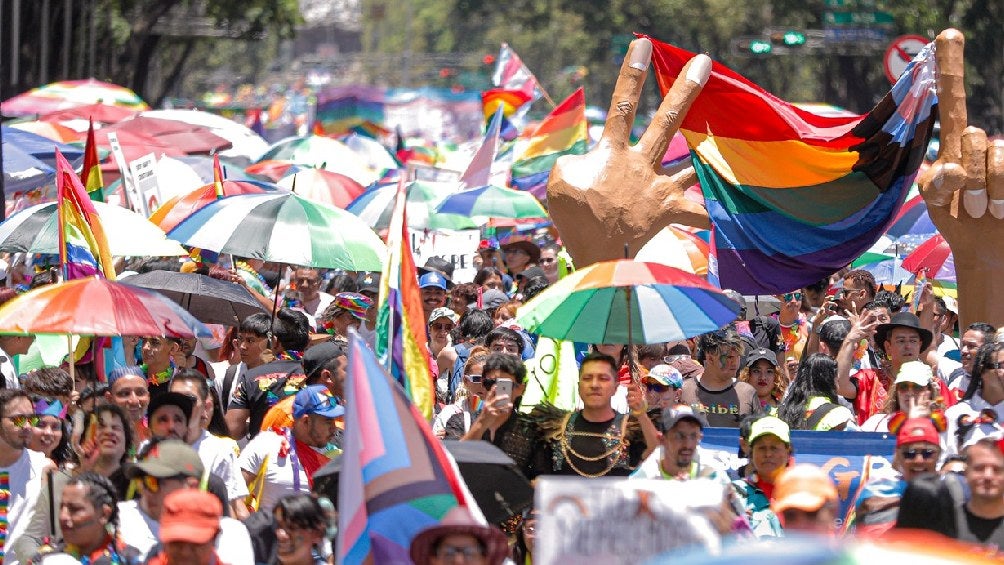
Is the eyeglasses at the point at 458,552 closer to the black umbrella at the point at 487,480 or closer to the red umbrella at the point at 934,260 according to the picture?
the black umbrella at the point at 487,480

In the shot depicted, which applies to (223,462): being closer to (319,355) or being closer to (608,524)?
(319,355)

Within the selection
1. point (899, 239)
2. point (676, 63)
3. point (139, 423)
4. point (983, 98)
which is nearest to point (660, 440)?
point (139, 423)

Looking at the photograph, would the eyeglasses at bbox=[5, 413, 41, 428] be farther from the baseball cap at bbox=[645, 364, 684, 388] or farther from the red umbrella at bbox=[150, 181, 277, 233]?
the red umbrella at bbox=[150, 181, 277, 233]

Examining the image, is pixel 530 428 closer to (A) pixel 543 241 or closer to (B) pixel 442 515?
(B) pixel 442 515

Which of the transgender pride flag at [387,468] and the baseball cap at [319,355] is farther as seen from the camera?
the baseball cap at [319,355]

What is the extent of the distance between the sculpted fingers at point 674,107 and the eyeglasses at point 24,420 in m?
3.74

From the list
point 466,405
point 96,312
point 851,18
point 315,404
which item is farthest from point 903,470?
point 851,18

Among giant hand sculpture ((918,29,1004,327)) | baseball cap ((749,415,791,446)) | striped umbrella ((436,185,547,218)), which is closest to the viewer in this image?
baseball cap ((749,415,791,446))

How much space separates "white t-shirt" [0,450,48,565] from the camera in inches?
261

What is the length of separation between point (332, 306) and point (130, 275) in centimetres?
118

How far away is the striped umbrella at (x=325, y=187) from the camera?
14891mm

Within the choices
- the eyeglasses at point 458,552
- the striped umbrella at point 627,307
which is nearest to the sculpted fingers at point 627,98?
the striped umbrella at point 627,307

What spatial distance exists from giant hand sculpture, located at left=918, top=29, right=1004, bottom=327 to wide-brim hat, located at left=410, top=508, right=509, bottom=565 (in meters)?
5.08

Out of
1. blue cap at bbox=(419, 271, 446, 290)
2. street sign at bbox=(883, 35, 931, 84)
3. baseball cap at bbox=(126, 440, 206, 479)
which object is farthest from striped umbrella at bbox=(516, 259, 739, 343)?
street sign at bbox=(883, 35, 931, 84)
